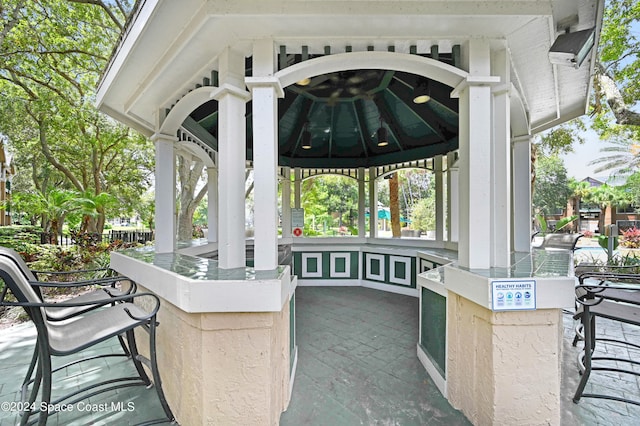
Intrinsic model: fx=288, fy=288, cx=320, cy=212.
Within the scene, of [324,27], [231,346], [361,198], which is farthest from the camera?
[361,198]

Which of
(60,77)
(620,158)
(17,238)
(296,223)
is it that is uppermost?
(60,77)

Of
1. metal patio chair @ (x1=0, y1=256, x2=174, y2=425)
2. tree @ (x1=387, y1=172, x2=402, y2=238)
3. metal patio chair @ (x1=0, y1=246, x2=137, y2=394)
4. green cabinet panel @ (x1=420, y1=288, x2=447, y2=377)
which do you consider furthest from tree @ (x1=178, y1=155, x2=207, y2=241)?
green cabinet panel @ (x1=420, y1=288, x2=447, y2=377)

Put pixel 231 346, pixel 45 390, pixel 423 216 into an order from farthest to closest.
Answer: pixel 423 216 < pixel 231 346 < pixel 45 390

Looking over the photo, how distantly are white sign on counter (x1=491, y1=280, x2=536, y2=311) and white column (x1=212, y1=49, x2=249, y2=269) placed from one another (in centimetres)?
180

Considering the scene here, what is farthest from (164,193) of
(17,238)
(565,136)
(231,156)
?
(565,136)

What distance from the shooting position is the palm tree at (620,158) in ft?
44.9

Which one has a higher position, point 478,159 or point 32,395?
point 478,159

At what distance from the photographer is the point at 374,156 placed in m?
6.17

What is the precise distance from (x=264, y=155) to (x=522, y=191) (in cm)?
337

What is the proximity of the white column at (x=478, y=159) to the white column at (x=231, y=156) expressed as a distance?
172cm

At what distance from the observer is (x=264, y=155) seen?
211cm

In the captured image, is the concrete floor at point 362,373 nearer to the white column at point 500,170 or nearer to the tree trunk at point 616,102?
the white column at point 500,170

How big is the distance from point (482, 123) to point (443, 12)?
81cm

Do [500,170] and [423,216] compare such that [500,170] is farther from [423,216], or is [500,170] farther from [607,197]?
[607,197]
